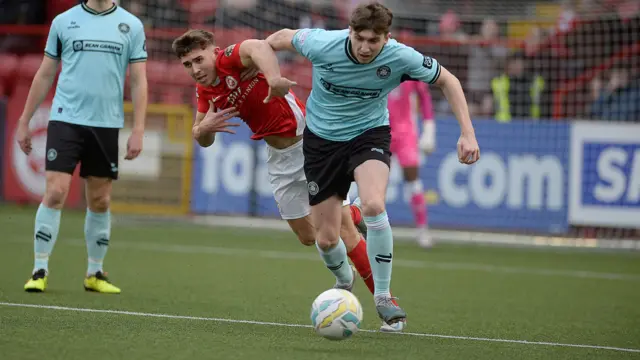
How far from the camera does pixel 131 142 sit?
7199 millimetres

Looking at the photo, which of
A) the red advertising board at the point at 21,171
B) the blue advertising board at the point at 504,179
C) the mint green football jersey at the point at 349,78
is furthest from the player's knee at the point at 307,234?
the red advertising board at the point at 21,171

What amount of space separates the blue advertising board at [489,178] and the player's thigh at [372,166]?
7438mm

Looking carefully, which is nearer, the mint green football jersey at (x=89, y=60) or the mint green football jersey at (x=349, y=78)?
the mint green football jersey at (x=349, y=78)

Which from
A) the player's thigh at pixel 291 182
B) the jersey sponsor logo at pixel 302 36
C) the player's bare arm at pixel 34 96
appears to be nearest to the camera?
the jersey sponsor logo at pixel 302 36

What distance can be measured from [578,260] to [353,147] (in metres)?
6.22

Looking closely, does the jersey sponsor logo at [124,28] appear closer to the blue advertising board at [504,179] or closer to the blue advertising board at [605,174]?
the blue advertising board at [504,179]

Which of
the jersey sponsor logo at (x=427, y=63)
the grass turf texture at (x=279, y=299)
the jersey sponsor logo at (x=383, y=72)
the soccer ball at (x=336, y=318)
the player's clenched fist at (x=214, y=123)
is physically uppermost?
the jersey sponsor logo at (x=427, y=63)

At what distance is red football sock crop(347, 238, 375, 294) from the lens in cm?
649

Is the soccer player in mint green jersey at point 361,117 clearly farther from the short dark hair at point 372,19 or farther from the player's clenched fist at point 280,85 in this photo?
the player's clenched fist at point 280,85

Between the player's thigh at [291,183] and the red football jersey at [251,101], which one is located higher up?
the red football jersey at [251,101]

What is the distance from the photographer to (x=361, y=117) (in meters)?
6.02

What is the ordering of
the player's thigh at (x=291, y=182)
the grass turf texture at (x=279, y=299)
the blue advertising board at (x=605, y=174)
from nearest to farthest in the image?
the grass turf texture at (x=279, y=299), the player's thigh at (x=291, y=182), the blue advertising board at (x=605, y=174)

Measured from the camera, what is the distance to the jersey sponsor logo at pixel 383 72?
5832 mm

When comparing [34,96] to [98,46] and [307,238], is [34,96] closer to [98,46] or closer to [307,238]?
[98,46]
